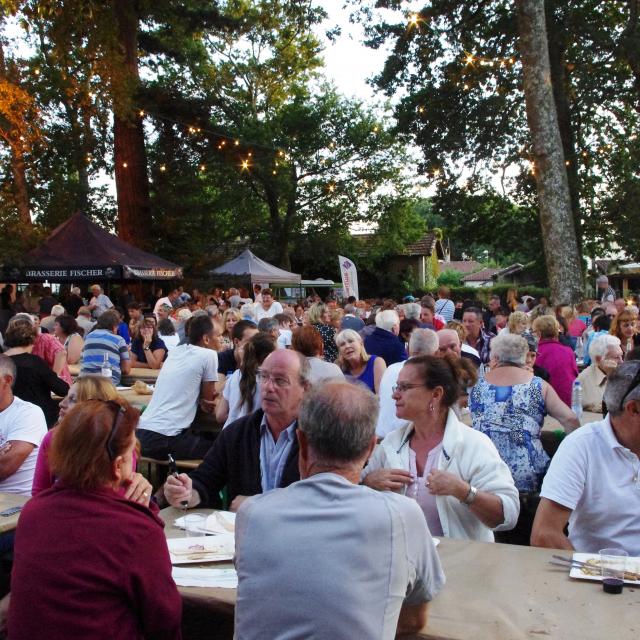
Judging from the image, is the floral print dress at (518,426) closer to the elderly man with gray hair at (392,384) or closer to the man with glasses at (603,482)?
the elderly man with gray hair at (392,384)

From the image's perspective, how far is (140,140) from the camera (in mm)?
20312

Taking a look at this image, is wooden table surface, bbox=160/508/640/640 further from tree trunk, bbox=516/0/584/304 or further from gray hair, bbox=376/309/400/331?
tree trunk, bbox=516/0/584/304

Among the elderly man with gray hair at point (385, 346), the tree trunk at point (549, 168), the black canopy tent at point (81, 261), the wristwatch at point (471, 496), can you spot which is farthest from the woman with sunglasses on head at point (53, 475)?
the tree trunk at point (549, 168)

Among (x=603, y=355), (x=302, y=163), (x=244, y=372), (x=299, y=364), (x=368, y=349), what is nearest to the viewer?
(x=299, y=364)

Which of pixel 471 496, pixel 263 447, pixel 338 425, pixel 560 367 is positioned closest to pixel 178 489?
pixel 263 447

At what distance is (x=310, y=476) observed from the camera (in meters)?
1.93

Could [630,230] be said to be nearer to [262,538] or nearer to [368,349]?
[368,349]

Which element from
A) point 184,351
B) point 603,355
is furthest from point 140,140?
point 603,355

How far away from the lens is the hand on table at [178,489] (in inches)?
119

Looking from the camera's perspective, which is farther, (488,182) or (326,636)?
(488,182)

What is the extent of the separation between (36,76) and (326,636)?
66.1 ft

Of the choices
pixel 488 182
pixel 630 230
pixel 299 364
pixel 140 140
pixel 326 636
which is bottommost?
pixel 326 636

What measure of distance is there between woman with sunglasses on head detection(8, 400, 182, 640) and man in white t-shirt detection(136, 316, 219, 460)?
10.5 ft

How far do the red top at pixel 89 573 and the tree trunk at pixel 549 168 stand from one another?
42.9 feet
